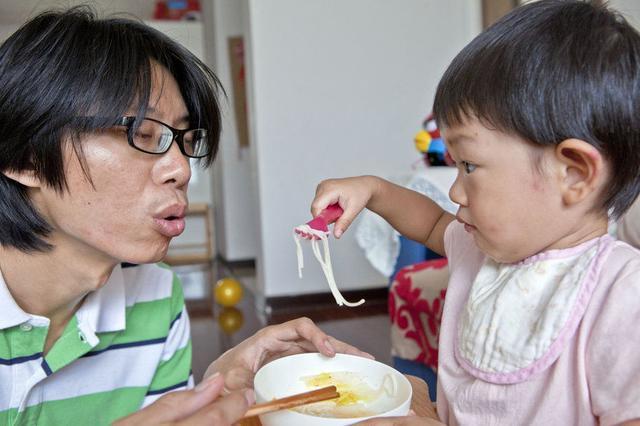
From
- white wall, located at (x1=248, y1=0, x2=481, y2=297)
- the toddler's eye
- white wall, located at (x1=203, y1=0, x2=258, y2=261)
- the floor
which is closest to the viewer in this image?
the toddler's eye

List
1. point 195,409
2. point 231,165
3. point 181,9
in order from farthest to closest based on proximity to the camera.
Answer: point 181,9
point 231,165
point 195,409

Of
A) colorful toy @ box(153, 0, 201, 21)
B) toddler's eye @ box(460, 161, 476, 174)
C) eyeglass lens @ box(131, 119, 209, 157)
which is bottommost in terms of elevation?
toddler's eye @ box(460, 161, 476, 174)

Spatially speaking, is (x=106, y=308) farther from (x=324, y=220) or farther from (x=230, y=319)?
(x=230, y=319)

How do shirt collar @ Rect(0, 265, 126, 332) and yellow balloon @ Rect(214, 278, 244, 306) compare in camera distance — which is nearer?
shirt collar @ Rect(0, 265, 126, 332)

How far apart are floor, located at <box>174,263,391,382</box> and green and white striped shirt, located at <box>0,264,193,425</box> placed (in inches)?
62.2

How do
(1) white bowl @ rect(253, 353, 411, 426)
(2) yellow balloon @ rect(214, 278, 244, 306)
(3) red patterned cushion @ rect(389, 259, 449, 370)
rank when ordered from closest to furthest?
(1) white bowl @ rect(253, 353, 411, 426) < (3) red patterned cushion @ rect(389, 259, 449, 370) < (2) yellow balloon @ rect(214, 278, 244, 306)

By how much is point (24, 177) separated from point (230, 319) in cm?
290

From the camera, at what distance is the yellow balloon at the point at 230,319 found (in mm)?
3566

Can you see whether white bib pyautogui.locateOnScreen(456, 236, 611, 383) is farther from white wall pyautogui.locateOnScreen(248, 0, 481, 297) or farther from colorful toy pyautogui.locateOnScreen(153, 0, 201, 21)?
colorful toy pyautogui.locateOnScreen(153, 0, 201, 21)

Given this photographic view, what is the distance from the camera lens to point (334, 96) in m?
3.85

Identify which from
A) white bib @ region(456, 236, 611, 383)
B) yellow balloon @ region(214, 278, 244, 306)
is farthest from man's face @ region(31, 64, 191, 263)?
yellow balloon @ region(214, 278, 244, 306)

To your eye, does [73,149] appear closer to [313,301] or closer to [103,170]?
[103,170]

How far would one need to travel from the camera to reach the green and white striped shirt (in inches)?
39.1

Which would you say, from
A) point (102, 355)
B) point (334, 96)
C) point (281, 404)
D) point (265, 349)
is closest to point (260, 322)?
point (334, 96)
